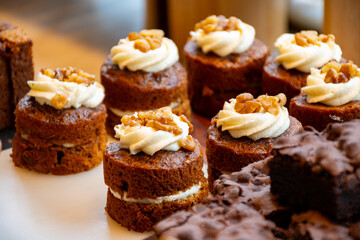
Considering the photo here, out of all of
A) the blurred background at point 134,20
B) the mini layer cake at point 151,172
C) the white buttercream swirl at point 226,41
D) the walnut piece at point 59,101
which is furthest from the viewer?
the blurred background at point 134,20

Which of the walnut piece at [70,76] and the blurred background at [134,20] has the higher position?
the walnut piece at [70,76]

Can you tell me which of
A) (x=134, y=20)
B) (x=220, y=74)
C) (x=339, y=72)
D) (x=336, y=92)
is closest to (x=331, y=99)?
(x=336, y=92)

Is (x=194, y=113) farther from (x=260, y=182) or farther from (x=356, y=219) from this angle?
(x=356, y=219)

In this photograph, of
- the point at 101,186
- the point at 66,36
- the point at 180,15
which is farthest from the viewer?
the point at 66,36

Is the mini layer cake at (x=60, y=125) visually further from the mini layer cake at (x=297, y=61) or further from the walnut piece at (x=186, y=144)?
the mini layer cake at (x=297, y=61)

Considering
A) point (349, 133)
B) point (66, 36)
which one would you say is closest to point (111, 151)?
point (349, 133)

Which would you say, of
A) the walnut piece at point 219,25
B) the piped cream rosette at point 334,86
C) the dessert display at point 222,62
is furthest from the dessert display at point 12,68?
the piped cream rosette at point 334,86

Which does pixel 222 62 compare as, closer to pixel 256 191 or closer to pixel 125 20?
pixel 256 191
